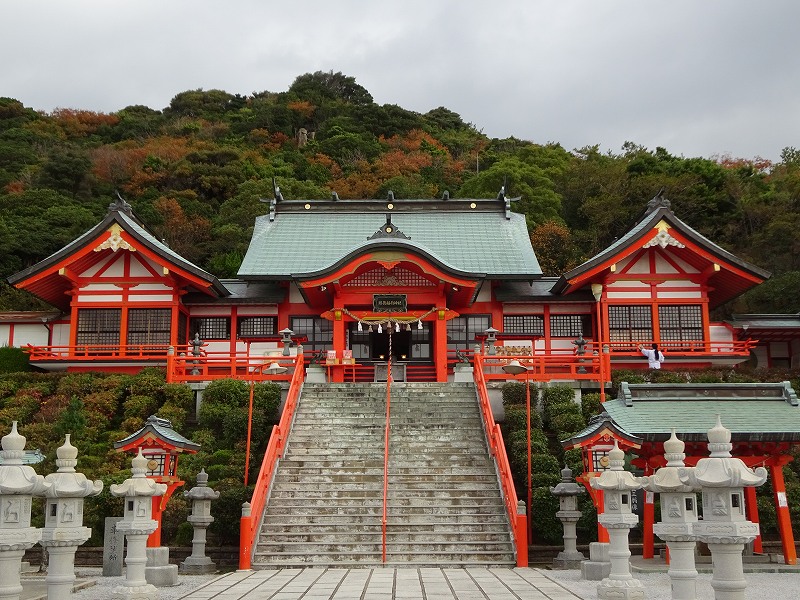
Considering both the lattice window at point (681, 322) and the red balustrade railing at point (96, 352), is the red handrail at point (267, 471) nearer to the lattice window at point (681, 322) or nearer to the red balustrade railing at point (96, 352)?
the red balustrade railing at point (96, 352)

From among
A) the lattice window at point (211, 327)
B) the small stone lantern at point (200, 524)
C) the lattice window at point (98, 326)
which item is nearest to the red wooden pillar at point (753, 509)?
the small stone lantern at point (200, 524)

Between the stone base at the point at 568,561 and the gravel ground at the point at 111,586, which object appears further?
the stone base at the point at 568,561

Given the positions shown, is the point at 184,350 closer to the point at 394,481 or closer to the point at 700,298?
the point at 394,481

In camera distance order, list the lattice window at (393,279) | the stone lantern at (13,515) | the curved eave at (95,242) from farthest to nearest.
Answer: the lattice window at (393,279)
the curved eave at (95,242)
the stone lantern at (13,515)

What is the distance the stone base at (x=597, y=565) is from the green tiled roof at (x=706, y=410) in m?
2.31

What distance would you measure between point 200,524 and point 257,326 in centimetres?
1240

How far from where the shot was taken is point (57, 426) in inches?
779

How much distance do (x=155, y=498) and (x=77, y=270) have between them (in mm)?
14278

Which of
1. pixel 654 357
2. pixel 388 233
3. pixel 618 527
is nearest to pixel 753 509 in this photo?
pixel 618 527

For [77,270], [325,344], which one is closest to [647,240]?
[325,344]

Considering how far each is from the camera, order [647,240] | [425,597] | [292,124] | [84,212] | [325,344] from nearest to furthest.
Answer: [425,597] → [647,240] → [325,344] → [84,212] → [292,124]

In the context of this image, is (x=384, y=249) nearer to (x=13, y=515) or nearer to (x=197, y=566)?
(x=197, y=566)

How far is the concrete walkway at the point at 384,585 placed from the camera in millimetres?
11875

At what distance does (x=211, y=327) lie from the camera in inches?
1096
